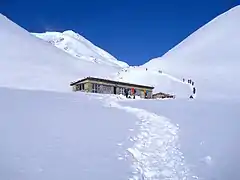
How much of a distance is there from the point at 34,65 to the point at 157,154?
101m

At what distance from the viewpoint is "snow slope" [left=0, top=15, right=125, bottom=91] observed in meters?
87.3

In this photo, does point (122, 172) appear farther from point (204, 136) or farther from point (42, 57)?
point (42, 57)

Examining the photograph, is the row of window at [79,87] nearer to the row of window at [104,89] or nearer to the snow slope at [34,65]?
the row of window at [104,89]

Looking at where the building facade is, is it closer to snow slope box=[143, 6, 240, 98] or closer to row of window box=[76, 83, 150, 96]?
row of window box=[76, 83, 150, 96]

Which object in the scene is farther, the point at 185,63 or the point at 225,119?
the point at 185,63

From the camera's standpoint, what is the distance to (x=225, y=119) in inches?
589

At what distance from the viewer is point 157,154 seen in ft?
29.7

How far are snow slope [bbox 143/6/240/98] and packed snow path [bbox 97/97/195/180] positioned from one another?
56.0 m

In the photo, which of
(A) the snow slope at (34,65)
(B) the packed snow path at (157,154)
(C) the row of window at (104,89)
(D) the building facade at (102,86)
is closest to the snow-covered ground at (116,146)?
(B) the packed snow path at (157,154)

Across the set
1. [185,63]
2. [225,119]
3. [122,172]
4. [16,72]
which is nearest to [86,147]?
[122,172]

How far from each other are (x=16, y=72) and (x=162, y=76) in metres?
37.7

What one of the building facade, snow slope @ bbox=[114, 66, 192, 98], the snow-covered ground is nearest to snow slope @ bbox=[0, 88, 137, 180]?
the snow-covered ground

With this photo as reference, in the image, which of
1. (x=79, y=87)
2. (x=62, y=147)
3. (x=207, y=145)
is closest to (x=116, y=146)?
(x=62, y=147)

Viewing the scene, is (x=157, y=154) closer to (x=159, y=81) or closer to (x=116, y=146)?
(x=116, y=146)
